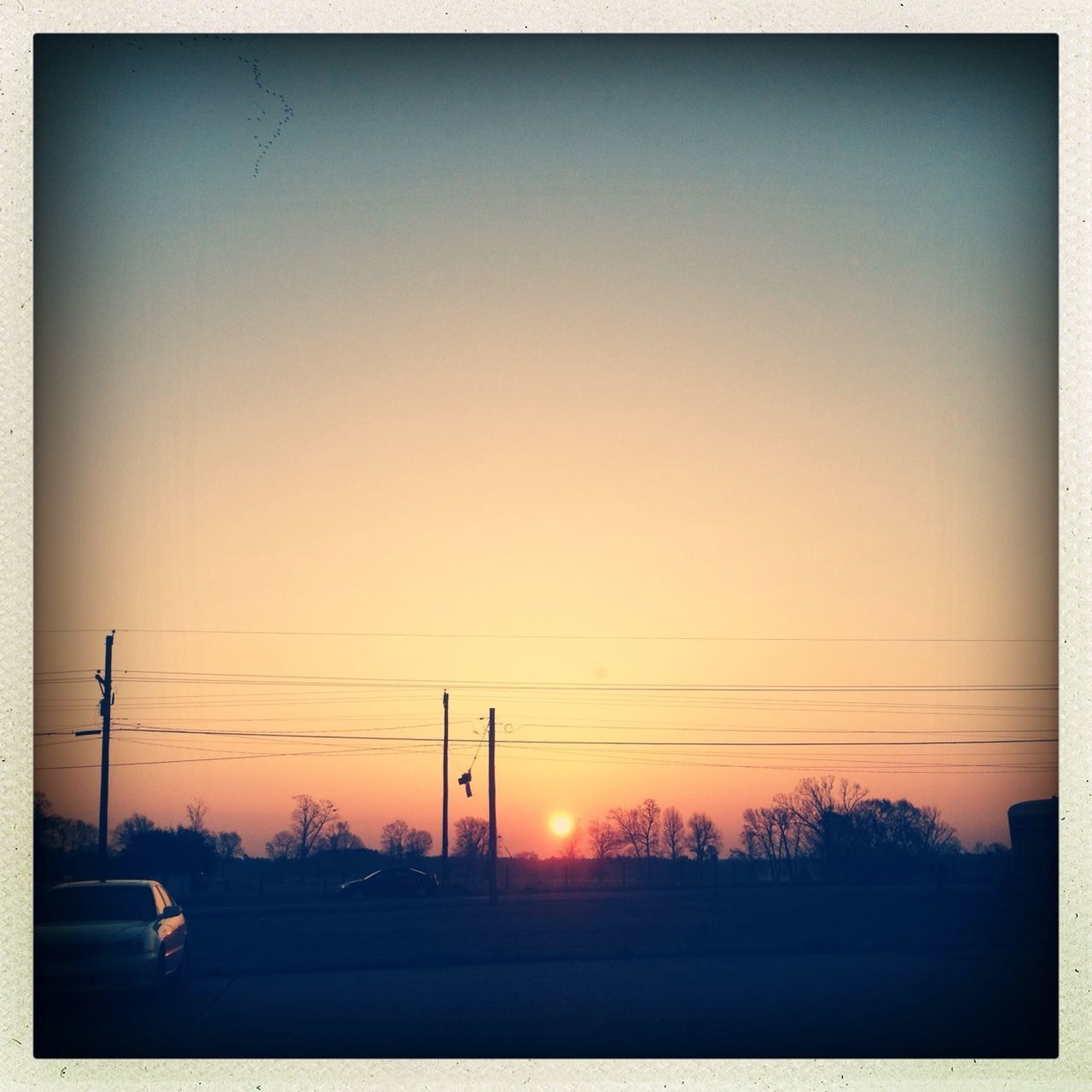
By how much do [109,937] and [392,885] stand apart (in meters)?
20.0

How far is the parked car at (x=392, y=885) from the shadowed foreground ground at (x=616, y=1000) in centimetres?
1372

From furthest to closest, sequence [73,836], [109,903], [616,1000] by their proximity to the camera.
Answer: [109,903] < [616,1000] < [73,836]

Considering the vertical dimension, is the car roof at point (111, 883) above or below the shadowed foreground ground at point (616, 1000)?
above

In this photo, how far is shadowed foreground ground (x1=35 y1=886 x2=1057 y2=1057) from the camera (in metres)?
5.63

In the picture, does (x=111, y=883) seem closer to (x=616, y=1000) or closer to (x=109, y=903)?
(x=109, y=903)

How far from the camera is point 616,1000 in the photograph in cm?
730

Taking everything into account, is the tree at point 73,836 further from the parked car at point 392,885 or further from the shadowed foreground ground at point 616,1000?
the parked car at point 392,885

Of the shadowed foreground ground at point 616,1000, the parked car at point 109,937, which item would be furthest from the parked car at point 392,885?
the parked car at point 109,937

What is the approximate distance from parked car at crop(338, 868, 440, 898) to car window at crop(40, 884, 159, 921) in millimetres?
18033

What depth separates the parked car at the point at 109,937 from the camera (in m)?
5.59

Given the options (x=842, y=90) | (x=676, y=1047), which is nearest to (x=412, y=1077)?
(x=676, y=1047)

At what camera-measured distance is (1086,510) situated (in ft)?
18.2

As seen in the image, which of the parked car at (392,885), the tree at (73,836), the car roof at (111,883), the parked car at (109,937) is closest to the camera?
the parked car at (109,937)

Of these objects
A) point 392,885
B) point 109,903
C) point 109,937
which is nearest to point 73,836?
point 109,937
